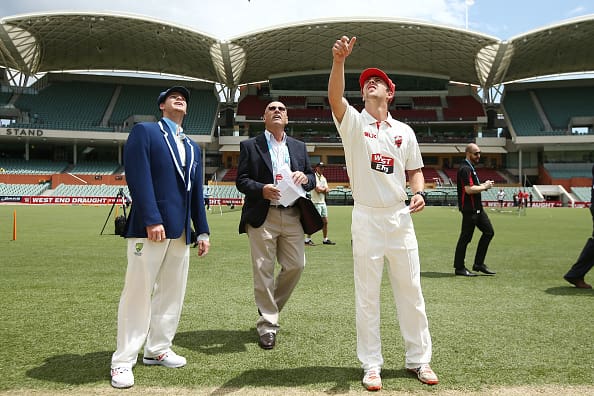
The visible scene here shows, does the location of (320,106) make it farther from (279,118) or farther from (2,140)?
(279,118)

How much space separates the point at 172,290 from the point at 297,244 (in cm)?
126

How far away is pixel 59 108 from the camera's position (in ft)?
176

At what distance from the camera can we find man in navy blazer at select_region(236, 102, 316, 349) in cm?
425

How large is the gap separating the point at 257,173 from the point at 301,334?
1.50 meters

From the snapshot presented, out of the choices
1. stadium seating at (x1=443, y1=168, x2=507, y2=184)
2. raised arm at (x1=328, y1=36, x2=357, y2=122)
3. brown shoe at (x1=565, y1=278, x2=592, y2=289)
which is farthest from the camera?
stadium seating at (x1=443, y1=168, x2=507, y2=184)

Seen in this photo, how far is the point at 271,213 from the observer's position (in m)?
4.32

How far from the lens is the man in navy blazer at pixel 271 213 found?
167 inches

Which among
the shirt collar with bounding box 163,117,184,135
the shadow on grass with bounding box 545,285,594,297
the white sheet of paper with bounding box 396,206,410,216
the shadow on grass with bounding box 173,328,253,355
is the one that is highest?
the shirt collar with bounding box 163,117,184,135

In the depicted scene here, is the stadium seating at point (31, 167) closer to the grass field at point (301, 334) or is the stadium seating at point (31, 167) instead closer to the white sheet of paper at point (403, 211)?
the grass field at point (301, 334)

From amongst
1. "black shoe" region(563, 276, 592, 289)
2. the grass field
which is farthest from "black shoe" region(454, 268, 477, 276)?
"black shoe" region(563, 276, 592, 289)

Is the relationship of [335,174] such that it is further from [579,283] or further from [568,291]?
[568,291]

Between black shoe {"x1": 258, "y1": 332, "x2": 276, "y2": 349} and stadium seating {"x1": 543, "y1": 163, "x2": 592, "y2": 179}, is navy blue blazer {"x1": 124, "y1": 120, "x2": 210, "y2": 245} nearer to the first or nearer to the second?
black shoe {"x1": 258, "y1": 332, "x2": 276, "y2": 349}

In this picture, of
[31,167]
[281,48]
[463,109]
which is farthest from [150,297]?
[463,109]

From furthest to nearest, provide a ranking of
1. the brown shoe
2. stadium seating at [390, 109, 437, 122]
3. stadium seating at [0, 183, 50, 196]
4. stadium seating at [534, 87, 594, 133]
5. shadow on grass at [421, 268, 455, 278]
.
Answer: stadium seating at [390, 109, 437, 122] → stadium seating at [534, 87, 594, 133] → stadium seating at [0, 183, 50, 196] → shadow on grass at [421, 268, 455, 278] → the brown shoe
